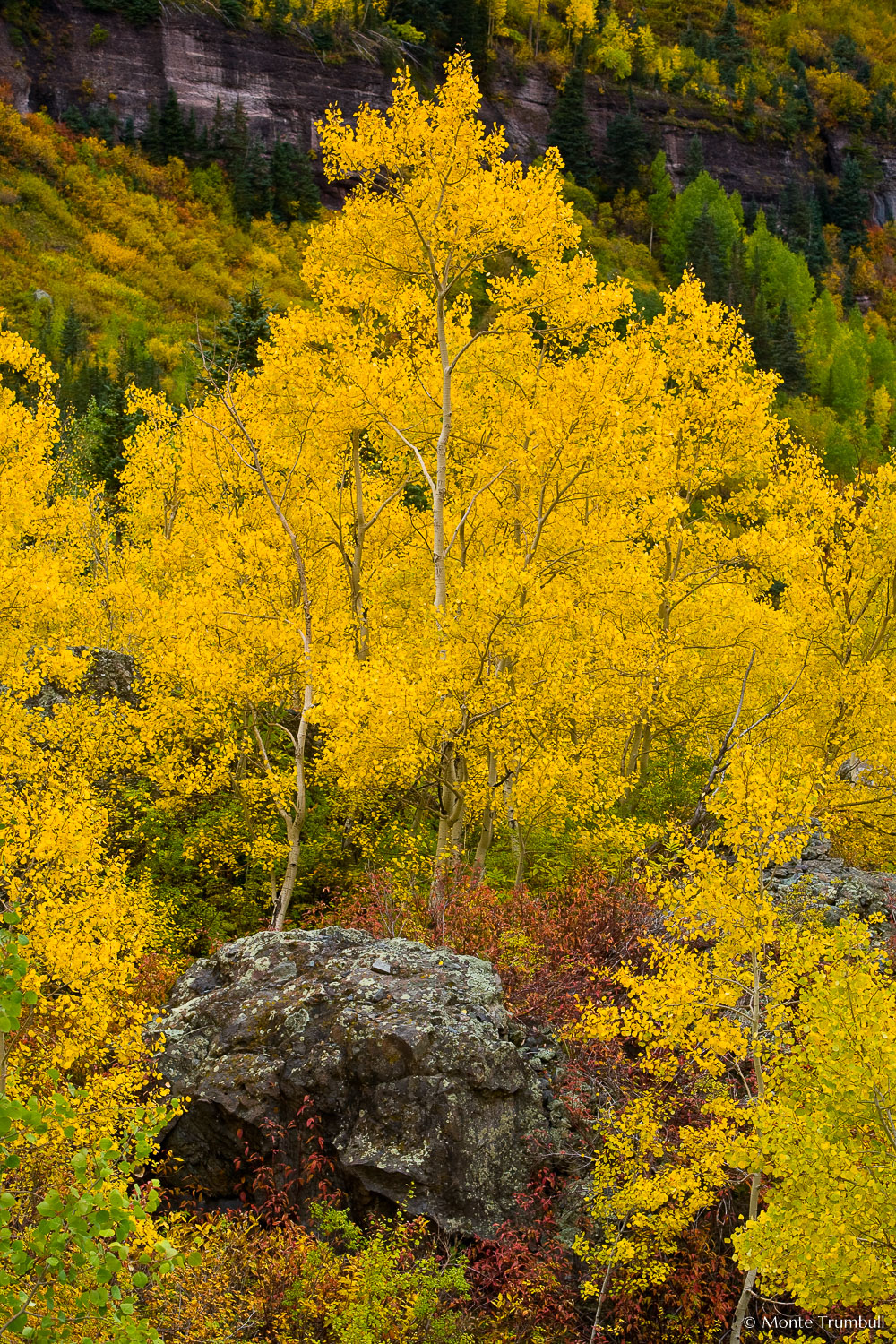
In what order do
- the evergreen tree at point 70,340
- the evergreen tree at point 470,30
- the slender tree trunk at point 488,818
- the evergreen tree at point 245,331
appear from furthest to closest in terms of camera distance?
the evergreen tree at point 470,30 → the evergreen tree at point 70,340 → the evergreen tree at point 245,331 → the slender tree trunk at point 488,818

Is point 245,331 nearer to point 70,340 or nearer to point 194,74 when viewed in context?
point 70,340

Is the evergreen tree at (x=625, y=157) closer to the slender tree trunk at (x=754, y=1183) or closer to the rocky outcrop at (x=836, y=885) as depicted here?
the rocky outcrop at (x=836, y=885)

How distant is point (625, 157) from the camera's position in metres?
91.8

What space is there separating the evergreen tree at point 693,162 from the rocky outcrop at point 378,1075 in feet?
353

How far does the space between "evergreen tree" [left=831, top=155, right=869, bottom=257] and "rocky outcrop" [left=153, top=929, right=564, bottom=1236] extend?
399 ft

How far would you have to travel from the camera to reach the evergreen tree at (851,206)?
110 m

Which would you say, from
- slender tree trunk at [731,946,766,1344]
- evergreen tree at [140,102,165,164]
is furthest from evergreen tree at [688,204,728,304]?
slender tree trunk at [731,946,766,1344]

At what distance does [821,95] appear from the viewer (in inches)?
4852

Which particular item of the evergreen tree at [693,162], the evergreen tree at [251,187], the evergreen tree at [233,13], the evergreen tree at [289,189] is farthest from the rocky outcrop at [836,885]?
the evergreen tree at [693,162]

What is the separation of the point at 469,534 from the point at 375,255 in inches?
203

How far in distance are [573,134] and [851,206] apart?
41.1 metres

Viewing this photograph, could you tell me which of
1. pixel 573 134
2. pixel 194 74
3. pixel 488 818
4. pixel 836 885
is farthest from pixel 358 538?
pixel 573 134

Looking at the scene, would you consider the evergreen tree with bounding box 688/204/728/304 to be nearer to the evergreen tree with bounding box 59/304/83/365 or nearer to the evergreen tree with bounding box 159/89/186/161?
the evergreen tree with bounding box 159/89/186/161

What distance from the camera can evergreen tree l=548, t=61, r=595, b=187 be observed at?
3553 inches
